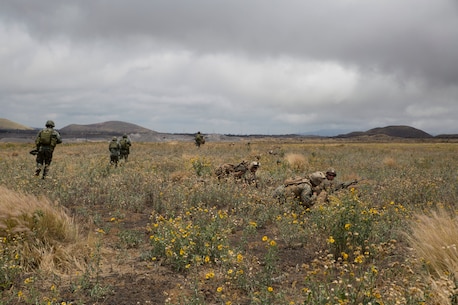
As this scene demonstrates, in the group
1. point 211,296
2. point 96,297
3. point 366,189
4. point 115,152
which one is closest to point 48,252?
point 96,297

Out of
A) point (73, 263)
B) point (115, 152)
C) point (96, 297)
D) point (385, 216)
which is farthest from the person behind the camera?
point (115, 152)

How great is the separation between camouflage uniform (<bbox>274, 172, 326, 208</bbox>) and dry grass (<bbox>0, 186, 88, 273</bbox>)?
527cm

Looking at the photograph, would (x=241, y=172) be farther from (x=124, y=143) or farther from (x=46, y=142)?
(x=124, y=143)

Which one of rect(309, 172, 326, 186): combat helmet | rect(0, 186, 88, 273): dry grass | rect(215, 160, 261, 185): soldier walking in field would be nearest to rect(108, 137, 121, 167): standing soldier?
rect(215, 160, 261, 185): soldier walking in field

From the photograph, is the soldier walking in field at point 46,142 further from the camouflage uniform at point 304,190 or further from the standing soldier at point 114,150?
the camouflage uniform at point 304,190

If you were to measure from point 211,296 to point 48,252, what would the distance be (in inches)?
110

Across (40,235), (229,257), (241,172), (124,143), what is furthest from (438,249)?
(124,143)

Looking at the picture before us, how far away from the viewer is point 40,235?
5613 mm

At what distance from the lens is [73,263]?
17.3ft

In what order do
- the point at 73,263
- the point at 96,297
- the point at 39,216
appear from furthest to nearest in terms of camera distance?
1. the point at 39,216
2. the point at 73,263
3. the point at 96,297

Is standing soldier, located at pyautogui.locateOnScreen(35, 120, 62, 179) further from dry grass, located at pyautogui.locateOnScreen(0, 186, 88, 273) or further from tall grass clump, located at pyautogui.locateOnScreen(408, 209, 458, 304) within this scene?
tall grass clump, located at pyautogui.locateOnScreen(408, 209, 458, 304)

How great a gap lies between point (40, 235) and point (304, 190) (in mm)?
6108

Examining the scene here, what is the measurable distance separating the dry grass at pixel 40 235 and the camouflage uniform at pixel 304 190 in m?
5.27

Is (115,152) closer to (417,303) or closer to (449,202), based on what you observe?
(449,202)
